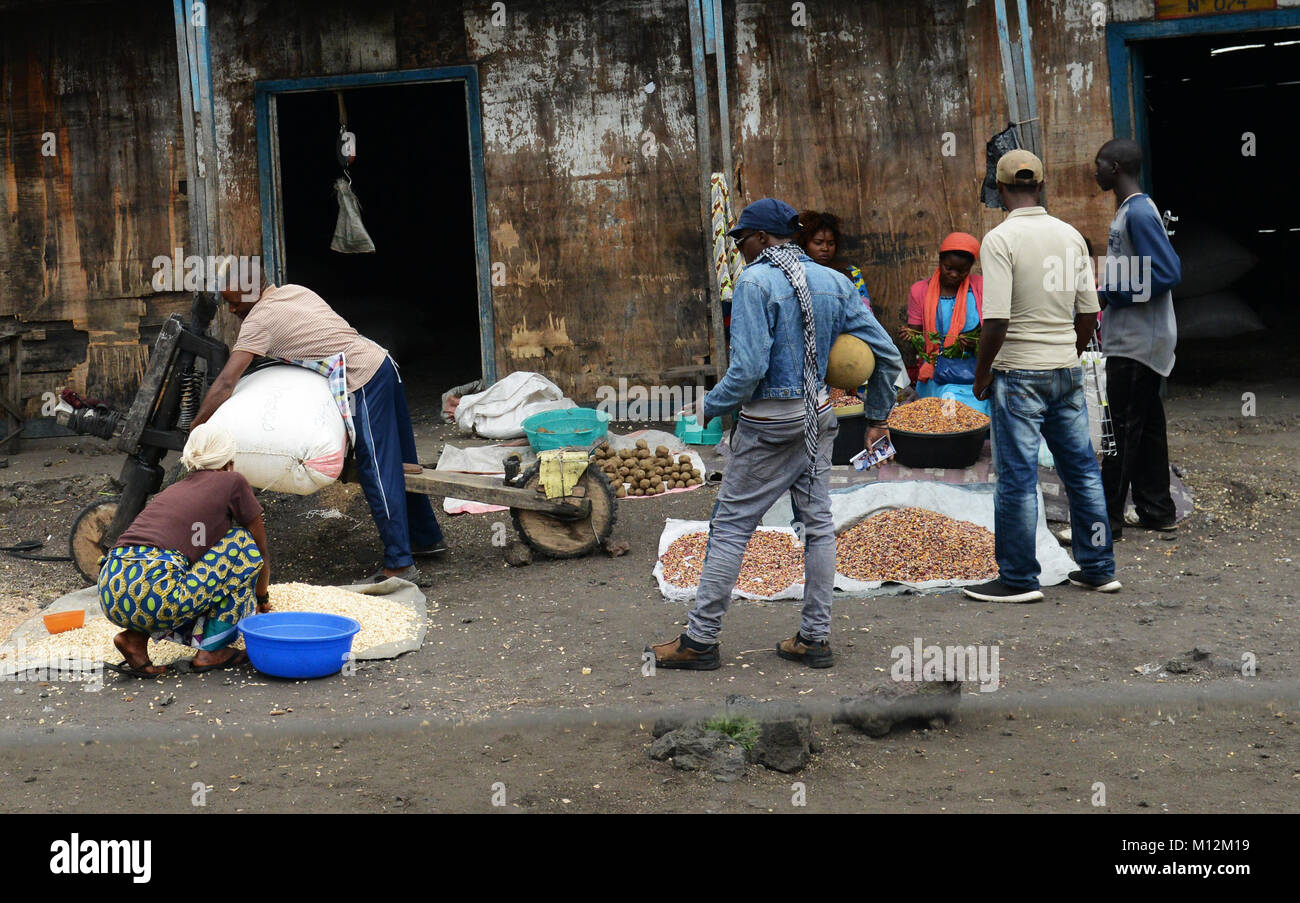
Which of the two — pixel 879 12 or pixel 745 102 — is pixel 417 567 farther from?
pixel 879 12

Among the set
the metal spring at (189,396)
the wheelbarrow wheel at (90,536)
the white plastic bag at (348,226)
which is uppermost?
the white plastic bag at (348,226)

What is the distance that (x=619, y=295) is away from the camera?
1024 cm

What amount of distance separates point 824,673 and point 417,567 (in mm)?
2683

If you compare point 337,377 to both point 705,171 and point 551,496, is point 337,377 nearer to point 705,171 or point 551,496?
point 551,496

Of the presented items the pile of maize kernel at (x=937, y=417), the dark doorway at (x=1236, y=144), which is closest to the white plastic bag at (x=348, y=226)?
the pile of maize kernel at (x=937, y=417)

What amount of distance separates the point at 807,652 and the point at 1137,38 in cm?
620

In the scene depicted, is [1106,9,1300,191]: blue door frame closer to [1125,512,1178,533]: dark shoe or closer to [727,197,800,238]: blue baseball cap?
[1125,512,1178,533]: dark shoe

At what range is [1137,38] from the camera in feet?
30.6

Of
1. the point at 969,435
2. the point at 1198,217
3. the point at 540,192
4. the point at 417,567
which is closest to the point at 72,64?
the point at 540,192

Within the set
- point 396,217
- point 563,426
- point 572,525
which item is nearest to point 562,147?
point 563,426

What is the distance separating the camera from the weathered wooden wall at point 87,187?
10.2 m

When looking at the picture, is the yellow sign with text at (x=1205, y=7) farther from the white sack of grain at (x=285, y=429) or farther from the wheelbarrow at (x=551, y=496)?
the white sack of grain at (x=285, y=429)

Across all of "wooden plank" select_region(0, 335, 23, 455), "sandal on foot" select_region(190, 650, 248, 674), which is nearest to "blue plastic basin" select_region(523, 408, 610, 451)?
"sandal on foot" select_region(190, 650, 248, 674)

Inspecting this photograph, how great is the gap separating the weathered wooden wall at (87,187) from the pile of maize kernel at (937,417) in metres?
5.78
